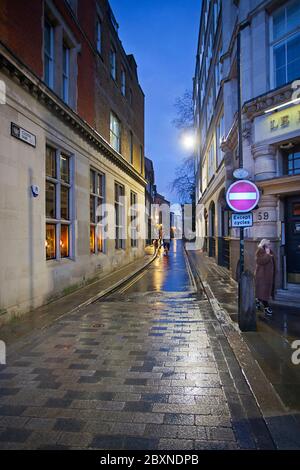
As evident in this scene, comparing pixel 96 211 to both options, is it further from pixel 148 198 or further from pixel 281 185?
pixel 148 198

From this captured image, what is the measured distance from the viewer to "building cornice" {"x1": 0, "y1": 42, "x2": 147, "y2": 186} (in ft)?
22.8

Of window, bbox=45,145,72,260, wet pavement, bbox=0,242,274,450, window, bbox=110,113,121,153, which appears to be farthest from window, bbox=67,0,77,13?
wet pavement, bbox=0,242,274,450

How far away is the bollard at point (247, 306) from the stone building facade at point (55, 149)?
4.94m

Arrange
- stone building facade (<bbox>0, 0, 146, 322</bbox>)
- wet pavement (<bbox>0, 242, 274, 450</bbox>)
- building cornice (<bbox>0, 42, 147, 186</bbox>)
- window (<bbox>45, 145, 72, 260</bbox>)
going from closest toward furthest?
wet pavement (<bbox>0, 242, 274, 450</bbox>)
building cornice (<bbox>0, 42, 147, 186</bbox>)
stone building facade (<bbox>0, 0, 146, 322</bbox>)
window (<bbox>45, 145, 72, 260</bbox>)

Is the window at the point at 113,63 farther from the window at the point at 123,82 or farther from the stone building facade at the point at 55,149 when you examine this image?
the window at the point at 123,82

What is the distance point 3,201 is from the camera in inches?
273

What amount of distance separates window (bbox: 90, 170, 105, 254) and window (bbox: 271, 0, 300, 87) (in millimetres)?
7914

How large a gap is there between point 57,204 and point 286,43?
8431mm

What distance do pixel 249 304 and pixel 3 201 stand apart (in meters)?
5.56

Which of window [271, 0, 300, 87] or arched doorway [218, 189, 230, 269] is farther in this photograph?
arched doorway [218, 189, 230, 269]

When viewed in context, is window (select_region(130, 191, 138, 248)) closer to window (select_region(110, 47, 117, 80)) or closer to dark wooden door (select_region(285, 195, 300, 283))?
window (select_region(110, 47, 117, 80))

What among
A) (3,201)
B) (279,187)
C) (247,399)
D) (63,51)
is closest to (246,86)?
(279,187)

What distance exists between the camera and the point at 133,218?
73.8ft

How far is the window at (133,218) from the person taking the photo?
2175 centimetres
